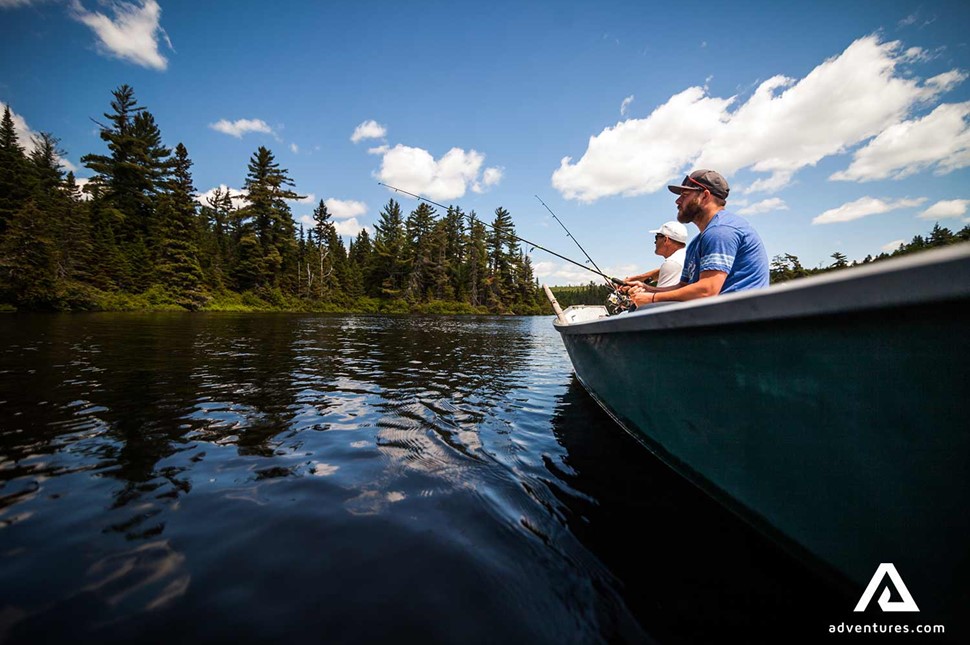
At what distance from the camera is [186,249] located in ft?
99.2

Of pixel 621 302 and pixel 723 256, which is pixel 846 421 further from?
pixel 621 302

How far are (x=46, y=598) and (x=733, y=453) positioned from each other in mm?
3206

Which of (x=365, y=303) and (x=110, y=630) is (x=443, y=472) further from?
(x=365, y=303)

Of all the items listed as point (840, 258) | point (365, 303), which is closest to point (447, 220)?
point (365, 303)

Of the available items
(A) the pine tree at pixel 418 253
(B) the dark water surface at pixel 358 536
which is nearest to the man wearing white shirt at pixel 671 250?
(B) the dark water surface at pixel 358 536

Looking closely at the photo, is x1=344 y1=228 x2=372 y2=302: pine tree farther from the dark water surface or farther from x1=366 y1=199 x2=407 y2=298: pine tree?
the dark water surface

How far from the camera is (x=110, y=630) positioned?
1.25 metres

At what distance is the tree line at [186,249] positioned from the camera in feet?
71.1

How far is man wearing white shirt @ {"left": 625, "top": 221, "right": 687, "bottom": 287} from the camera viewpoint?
4.24 metres

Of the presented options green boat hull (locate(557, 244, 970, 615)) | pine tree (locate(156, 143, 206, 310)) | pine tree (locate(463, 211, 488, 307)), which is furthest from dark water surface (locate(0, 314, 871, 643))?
Result: pine tree (locate(463, 211, 488, 307))

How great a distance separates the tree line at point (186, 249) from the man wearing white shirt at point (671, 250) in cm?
397

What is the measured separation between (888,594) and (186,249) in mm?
40197

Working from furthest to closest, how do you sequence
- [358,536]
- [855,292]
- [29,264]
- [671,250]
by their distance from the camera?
1. [29,264]
2. [671,250]
3. [358,536]
4. [855,292]

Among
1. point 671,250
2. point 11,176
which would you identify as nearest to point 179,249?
point 11,176
